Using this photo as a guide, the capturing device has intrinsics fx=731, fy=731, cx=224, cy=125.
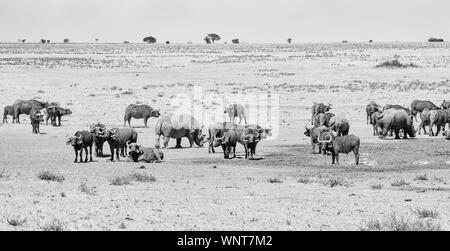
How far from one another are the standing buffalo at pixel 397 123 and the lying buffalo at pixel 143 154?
12330mm

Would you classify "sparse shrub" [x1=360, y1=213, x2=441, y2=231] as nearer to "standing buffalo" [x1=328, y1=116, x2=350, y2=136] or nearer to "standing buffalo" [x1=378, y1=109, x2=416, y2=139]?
"standing buffalo" [x1=328, y1=116, x2=350, y2=136]

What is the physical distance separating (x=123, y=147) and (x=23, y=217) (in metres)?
12.1

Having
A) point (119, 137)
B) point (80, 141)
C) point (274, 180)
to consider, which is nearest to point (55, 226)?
point (274, 180)

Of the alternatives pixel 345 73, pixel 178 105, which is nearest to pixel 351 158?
pixel 178 105

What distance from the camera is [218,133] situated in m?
29.1

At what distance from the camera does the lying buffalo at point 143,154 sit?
2597 centimetres

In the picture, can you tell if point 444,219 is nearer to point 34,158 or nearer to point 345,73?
point 34,158

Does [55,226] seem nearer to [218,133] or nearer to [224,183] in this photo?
[224,183]

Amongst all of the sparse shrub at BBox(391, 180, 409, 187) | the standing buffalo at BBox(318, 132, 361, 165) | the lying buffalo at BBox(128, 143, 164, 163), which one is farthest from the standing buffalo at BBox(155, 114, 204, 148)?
the sparse shrub at BBox(391, 180, 409, 187)

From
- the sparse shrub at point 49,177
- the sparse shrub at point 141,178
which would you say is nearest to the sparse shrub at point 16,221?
the sparse shrub at point 49,177

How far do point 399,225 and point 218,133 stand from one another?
15.4 meters

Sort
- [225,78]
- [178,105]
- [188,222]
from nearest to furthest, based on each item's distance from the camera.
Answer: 1. [188,222]
2. [178,105]
3. [225,78]

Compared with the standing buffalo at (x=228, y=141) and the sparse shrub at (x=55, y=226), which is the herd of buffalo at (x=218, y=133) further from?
the sparse shrub at (x=55, y=226)

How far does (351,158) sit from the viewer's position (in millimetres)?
27281
